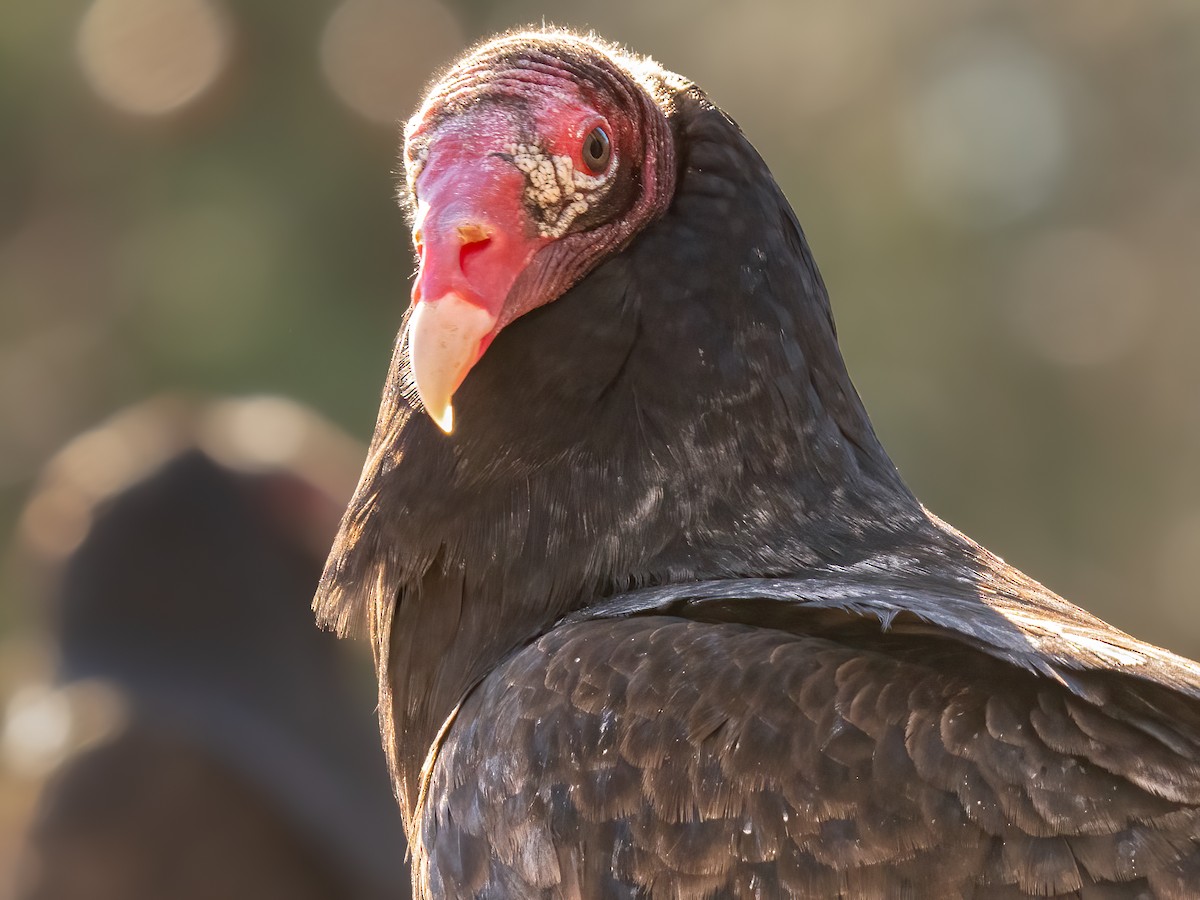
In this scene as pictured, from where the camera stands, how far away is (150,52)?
45.8 ft

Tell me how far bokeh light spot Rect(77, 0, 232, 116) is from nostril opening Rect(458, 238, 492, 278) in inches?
480

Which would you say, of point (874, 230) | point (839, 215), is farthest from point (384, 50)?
point (874, 230)

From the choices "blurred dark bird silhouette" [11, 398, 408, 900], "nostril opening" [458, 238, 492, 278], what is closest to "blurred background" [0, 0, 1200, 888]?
"blurred dark bird silhouette" [11, 398, 408, 900]

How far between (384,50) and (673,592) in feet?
42.4

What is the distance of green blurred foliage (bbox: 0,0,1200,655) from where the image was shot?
43.2ft

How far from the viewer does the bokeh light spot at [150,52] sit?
13.9m

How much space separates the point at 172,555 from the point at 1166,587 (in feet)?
33.4

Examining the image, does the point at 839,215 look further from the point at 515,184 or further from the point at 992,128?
the point at 515,184

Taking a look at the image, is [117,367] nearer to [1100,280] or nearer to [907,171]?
[907,171]

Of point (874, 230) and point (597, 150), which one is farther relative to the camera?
point (874, 230)

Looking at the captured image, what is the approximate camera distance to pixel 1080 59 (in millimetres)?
14680

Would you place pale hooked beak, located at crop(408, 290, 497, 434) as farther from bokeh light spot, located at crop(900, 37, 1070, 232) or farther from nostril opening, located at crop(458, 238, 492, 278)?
bokeh light spot, located at crop(900, 37, 1070, 232)

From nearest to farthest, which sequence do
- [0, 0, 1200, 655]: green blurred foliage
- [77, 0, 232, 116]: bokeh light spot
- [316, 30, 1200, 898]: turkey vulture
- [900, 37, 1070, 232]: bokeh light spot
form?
[316, 30, 1200, 898]: turkey vulture < [0, 0, 1200, 655]: green blurred foliage < [77, 0, 232, 116]: bokeh light spot < [900, 37, 1070, 232]: bokeh light spot

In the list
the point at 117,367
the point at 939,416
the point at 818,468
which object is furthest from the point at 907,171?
the point at 818,468
